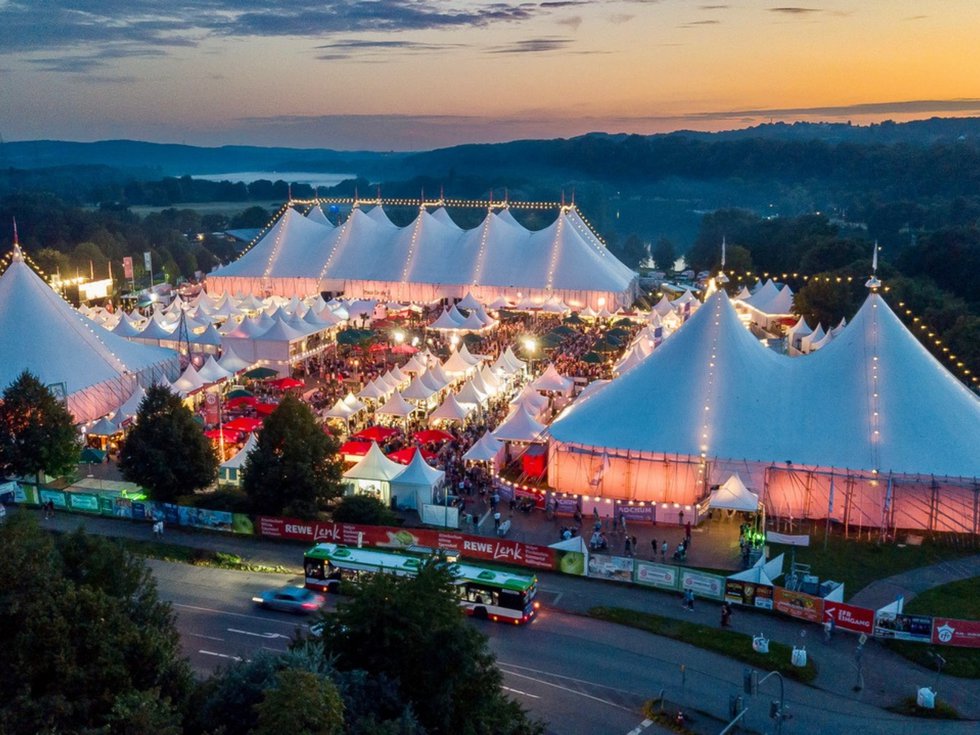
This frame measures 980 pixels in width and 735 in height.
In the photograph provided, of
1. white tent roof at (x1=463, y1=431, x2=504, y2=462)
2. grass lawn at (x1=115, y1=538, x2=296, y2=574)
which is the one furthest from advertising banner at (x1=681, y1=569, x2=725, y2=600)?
grass lawn at (x1=115, y1=538, x2=296, y2=574)

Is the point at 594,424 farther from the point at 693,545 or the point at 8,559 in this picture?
the point at 8,559

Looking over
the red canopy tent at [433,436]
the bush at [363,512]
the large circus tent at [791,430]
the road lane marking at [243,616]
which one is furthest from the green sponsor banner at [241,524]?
the large circus tent at [791,430]

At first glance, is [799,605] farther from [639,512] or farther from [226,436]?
[226,436]

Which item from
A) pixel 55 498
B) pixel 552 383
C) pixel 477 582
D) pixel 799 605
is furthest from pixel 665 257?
pixel 477 582

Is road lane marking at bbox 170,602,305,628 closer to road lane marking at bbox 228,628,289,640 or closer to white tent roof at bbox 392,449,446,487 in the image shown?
road lane marking at bbox 228,628,289,640

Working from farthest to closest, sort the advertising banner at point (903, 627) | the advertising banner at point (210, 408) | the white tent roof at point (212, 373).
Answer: the white tent roof at point (212, 373), the advertising banner at point (210, 408), the advertising banner at point (903, 627)

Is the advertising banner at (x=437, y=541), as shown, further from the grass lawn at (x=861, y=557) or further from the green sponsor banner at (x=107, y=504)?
the green sponsor banner at (x=107, y=504)

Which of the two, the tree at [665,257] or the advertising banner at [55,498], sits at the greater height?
the tree at [665,257]
